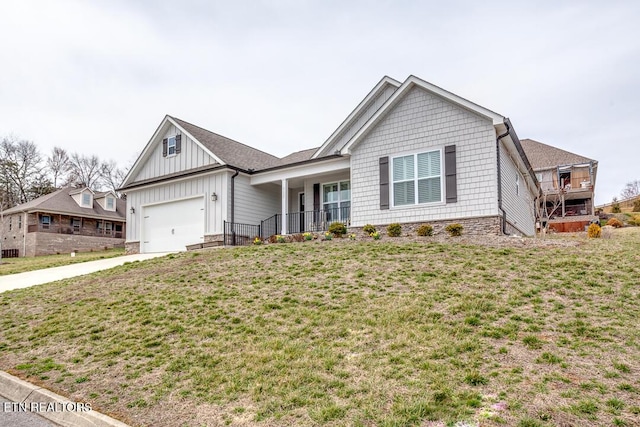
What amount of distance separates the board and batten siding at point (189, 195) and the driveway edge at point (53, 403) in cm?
1109

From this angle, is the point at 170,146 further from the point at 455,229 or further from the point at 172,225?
the point at 455,229

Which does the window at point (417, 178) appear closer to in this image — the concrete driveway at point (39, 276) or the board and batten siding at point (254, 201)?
the board and batten siding at point (254, 201)

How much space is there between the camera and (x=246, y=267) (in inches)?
397

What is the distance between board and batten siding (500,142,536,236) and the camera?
13.1 meters

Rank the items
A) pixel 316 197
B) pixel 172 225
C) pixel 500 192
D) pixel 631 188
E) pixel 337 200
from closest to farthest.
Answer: pixel 500 192 < pixel 337 200 < pixel 316 197 < pixel 172 225 < pixel 631 188

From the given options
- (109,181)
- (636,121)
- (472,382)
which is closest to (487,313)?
(472,382)

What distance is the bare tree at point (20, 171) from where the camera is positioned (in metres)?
37.8

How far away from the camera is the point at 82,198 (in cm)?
3238

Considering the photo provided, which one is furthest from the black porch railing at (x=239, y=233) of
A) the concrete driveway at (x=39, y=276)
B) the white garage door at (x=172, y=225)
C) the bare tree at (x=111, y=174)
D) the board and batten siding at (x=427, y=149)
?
the bare tree at (x=111, y=174)

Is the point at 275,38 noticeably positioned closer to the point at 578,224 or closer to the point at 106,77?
the point at 106,77

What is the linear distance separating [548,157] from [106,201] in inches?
1331

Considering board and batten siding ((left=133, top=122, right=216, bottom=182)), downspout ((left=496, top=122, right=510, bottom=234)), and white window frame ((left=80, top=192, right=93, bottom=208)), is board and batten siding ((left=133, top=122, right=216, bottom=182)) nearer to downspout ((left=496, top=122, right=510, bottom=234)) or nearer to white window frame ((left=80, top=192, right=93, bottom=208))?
downspout ((left=496, top=122, right=510, bottom=234))

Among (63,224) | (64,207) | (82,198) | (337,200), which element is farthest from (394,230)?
(82,198)

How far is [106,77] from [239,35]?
5930 millimetres
